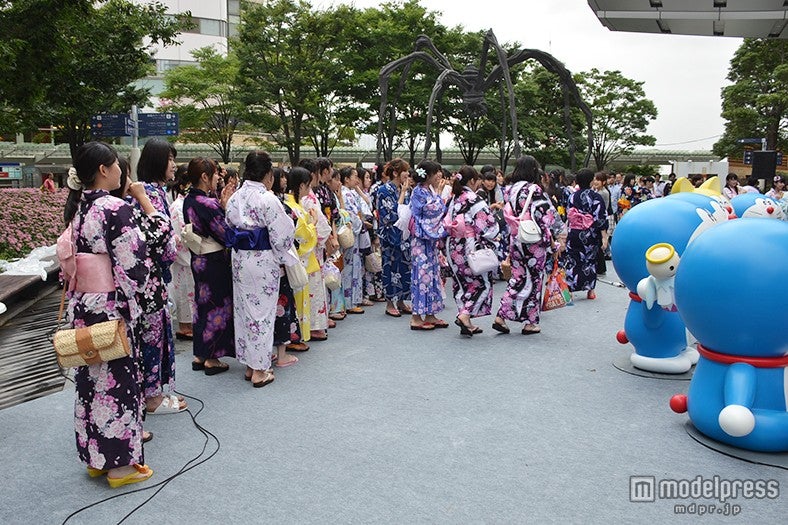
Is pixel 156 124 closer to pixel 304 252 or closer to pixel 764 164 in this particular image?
pixel 304 252

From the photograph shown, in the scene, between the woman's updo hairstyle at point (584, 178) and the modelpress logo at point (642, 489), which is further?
the woman's updo hairstyle at point (584, 178)

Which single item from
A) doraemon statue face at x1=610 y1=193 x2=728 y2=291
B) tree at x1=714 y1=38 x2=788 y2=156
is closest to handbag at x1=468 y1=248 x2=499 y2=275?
doraemon statue face at x1=610 y1=193 x2=728 y2=291

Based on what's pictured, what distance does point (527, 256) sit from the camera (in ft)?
20.9

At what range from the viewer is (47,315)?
7.88 m

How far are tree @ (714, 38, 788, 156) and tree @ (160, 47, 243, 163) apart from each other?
19.5 meters

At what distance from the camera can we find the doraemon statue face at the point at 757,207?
17.5 ft

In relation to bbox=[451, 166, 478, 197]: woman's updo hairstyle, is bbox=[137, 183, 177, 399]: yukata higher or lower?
lower

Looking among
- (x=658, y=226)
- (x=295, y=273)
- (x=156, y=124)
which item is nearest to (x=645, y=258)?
(x=658, y=226)

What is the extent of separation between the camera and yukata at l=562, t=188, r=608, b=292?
8.66 m

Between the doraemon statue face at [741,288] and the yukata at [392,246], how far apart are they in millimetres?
4180

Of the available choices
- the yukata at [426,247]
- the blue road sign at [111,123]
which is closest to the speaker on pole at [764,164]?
the yukata at [426,247]

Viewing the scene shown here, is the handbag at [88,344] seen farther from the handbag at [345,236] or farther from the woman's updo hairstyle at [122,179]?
the handbag at [345,236]

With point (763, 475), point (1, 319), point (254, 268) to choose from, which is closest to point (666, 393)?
point (763, 475)

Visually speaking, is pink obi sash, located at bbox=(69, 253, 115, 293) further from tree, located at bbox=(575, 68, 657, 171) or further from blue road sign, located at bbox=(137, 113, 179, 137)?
tree, located at bbox=(575, 68, 657, 171)
